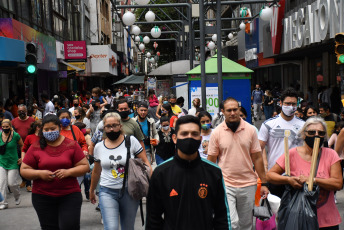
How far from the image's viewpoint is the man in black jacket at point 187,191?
347 cm

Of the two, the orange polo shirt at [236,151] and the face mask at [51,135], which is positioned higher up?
the face mask at [51,135]

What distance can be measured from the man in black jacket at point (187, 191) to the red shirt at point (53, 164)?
1.97m

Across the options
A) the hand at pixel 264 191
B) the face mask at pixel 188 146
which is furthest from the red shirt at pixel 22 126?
the face mask at pixel 188 146

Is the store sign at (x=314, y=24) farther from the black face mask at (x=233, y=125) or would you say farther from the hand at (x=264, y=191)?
the hand at (x=264, y=191)

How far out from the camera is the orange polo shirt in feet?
18.7

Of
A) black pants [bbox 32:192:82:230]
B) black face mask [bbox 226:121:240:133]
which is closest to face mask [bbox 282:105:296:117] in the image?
black face mask [bbox 226:121:240:133]

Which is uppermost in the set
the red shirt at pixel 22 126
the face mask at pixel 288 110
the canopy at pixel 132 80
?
the canopy at pixel 132 80

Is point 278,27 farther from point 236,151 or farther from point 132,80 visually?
point 236,151

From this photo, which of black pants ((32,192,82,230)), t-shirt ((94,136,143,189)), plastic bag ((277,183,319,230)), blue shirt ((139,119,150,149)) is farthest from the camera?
blue shirt ((139,119,150,149))

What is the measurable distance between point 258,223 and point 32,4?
21.2 m

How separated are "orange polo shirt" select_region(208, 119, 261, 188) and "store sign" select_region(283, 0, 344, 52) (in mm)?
8941

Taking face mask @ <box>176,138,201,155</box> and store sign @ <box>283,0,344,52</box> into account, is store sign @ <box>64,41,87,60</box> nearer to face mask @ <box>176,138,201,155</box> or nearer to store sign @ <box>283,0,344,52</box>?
store sign @ <box>283,0,344,52</box>

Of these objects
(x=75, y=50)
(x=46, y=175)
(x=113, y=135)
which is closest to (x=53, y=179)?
(x=46, y=175)

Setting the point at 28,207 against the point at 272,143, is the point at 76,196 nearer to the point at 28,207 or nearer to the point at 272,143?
the point at 272,143
